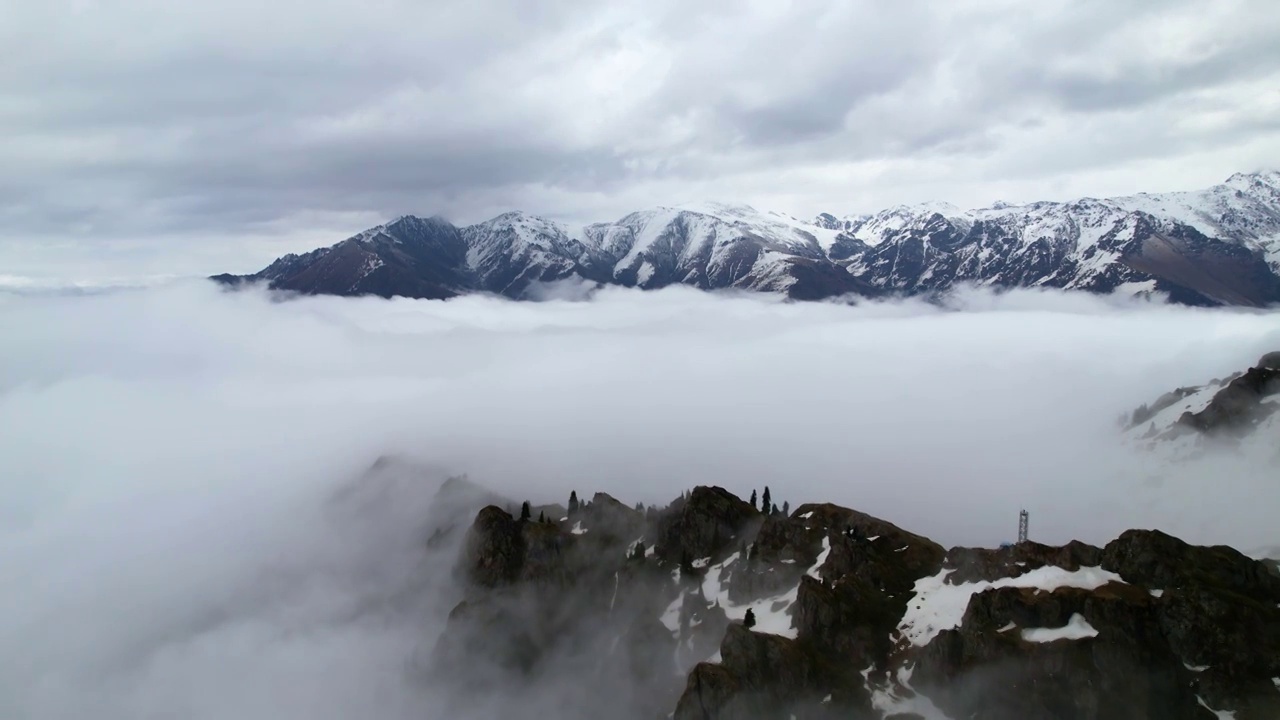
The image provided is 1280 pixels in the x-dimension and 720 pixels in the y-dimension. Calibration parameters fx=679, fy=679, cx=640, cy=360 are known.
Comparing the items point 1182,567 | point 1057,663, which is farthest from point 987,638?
point 1182,567

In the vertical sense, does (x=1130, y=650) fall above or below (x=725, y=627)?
above

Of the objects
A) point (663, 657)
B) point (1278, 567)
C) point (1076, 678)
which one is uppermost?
point (1278, 567)

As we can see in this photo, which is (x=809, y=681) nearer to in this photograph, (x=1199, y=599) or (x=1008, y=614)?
(x=1008, y=614)

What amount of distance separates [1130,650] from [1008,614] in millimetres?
21452

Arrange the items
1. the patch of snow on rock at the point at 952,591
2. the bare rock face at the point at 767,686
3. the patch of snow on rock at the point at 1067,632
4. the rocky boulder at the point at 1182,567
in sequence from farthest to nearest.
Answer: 1. the bare rock face at the point at 767,686
2. the patch of snow on rock at the point at 952,591
3. the rocky boulder at the point at 1182,567
4. the patch of snow on rock at the point at 1067,632

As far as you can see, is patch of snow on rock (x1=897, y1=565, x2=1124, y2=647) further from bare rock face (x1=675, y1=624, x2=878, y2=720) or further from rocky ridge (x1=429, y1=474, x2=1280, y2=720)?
bare rock face (x1=675, y1=624, x2=878, y2=720)

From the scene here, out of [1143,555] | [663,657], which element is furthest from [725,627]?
[1143,555]

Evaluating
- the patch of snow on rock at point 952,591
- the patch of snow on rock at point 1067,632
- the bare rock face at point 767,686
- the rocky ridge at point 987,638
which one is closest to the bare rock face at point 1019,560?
the rocky ridge at point 987,638

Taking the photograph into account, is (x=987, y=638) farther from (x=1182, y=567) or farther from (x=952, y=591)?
(x=1182, y=567)

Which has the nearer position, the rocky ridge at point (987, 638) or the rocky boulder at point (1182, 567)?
the rocky ridge at point (987, 638)

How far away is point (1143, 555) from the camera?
146375 mm

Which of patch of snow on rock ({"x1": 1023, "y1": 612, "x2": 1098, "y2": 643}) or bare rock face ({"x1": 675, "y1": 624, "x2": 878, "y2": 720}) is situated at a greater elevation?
patch of snow on rock ({"x1": 1023, "y1": 612, "x2": 1098, "y2": 643})

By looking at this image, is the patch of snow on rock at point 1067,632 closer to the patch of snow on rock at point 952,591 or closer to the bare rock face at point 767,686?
the patch of snow on rock at point 952,591

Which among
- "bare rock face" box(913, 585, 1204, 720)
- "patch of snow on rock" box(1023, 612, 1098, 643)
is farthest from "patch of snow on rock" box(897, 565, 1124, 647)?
"patch of snow on rock" box(1023, 612, 1098, 643)
